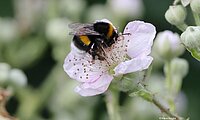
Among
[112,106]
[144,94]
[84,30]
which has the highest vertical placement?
[84,30]

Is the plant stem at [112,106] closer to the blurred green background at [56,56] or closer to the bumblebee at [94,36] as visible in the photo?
the bumblebee at [94,36]

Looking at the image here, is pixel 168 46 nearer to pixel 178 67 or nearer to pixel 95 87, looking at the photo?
pixel 178 67

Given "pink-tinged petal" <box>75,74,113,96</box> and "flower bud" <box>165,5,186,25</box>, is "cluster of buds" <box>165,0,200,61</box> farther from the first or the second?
"pink-tinged petal" <box>75,74,113,96</box>

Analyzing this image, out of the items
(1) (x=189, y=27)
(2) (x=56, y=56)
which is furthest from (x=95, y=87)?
(2) (x=56, y=56)

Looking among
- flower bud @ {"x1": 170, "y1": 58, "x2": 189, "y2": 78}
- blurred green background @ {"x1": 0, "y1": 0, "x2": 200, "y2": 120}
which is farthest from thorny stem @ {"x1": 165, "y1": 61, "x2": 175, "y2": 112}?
blurred green background @ {"x1": 0, "y1": 0, "x2": 200, "y2": 120}

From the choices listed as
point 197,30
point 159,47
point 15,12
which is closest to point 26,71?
point 15,12

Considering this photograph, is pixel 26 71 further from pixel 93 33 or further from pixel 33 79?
pixel 93 33
